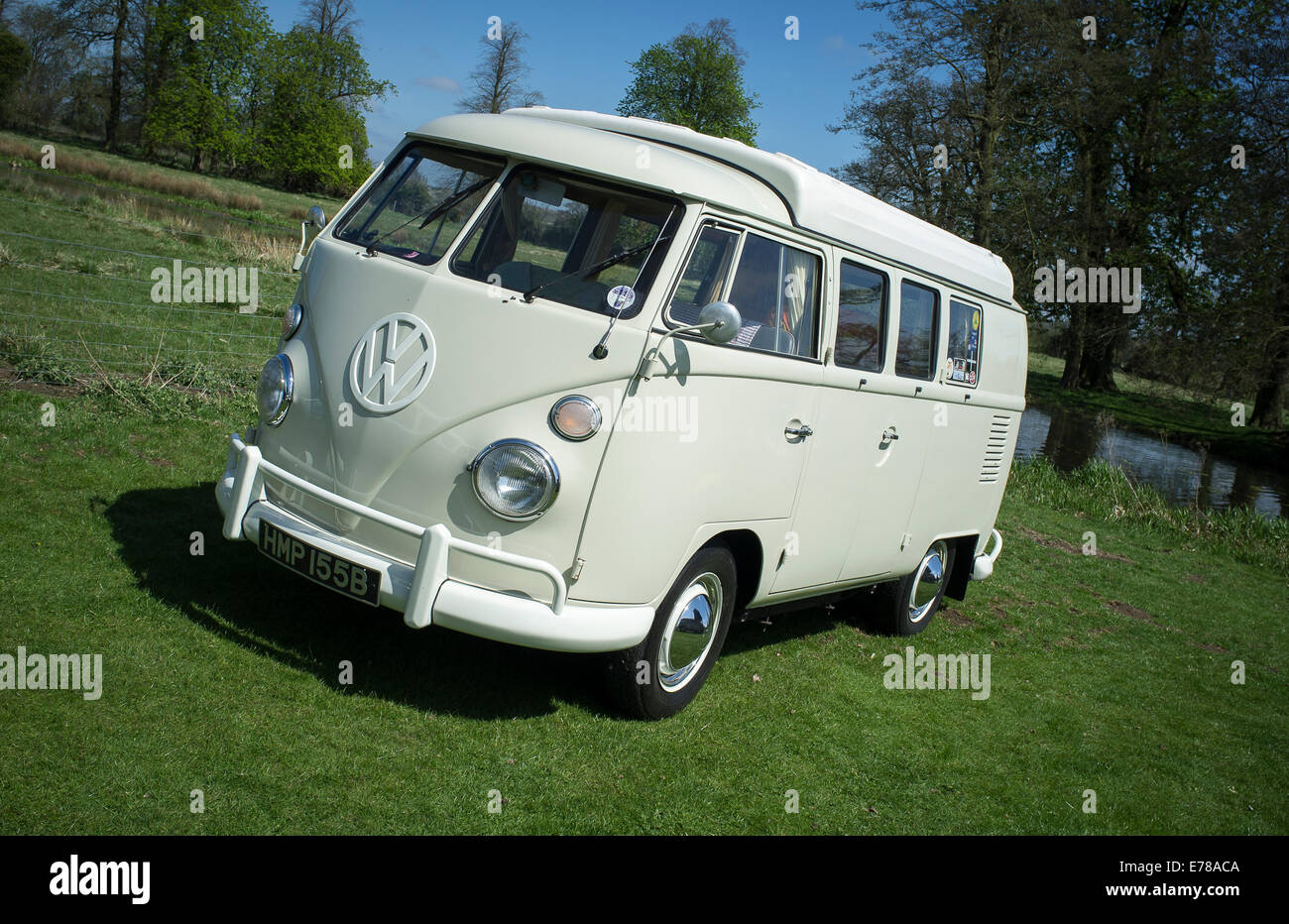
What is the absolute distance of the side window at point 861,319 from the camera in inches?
225

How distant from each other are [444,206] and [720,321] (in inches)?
63.8

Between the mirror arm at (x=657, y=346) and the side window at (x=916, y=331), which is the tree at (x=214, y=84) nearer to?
the side window at (x=916, y=331)

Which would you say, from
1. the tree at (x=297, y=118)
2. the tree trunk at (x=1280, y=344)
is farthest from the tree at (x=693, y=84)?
the tree trunk at (x=1280, y=344)

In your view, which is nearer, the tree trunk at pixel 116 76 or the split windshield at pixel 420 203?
the split windshield at pixel 420 203

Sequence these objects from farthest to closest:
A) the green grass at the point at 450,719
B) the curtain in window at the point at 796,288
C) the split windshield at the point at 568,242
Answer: the curtain in window at the point at 796,288 < the split windshield at the point at 568,242 < the green grass at the point at 450,719

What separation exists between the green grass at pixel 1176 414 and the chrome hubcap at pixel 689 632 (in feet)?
84.4

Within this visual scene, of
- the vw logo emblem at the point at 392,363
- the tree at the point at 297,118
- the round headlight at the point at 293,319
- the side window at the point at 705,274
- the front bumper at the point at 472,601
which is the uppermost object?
the tree at the point at 297,118

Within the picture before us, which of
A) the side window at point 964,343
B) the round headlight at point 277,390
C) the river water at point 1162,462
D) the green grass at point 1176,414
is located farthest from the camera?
the green grass at point 1176,414

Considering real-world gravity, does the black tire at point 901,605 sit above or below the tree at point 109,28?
below

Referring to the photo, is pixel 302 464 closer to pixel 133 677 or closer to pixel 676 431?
pixel 133 677

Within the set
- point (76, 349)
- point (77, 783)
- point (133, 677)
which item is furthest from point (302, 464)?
point (76, 349)

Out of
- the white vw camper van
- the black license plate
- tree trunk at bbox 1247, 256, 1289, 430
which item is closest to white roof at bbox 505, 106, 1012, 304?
the white vw camper van

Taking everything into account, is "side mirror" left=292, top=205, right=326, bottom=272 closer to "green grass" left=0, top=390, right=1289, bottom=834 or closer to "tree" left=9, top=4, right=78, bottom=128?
"green grass" left=0, top=390, right=1289, bottom=834

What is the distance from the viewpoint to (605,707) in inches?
200
